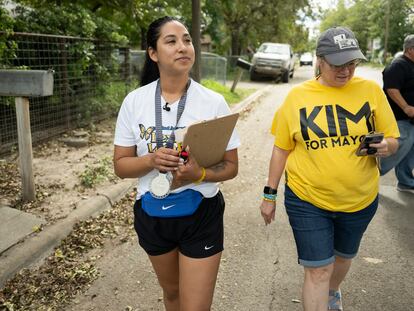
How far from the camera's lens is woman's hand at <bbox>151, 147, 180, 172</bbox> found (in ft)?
6.68

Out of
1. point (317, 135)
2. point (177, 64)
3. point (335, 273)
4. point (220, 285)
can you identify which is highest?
point (177, 64)

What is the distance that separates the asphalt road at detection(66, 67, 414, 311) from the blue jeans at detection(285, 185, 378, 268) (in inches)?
30.1

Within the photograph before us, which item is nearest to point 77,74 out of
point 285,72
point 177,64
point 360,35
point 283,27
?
point 177,64

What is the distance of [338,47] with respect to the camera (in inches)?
97.4

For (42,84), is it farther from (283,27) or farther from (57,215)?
(283,27)

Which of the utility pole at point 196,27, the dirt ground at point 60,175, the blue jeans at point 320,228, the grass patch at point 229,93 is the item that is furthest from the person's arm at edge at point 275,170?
the grass patch at point 229,93

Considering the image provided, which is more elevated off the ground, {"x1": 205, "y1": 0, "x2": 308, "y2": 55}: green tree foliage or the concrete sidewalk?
{"x1": 205, "y1": 0, "x2": 308, "y2": 55}: green tree foliage

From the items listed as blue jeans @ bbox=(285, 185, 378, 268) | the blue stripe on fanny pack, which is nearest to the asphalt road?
blue jeans @ bbox=(285, 185, 378, 268)

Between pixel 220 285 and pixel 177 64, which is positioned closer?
pixel 177 64

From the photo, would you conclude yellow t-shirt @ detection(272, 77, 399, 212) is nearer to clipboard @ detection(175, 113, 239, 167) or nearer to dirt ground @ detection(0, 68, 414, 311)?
clipboard @ detection(175, 113, 239, 167)

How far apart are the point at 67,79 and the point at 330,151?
259 inches

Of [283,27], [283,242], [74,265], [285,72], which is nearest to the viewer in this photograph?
[74,265]

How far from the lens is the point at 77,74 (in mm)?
8367

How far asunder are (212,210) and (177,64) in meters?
0.77
